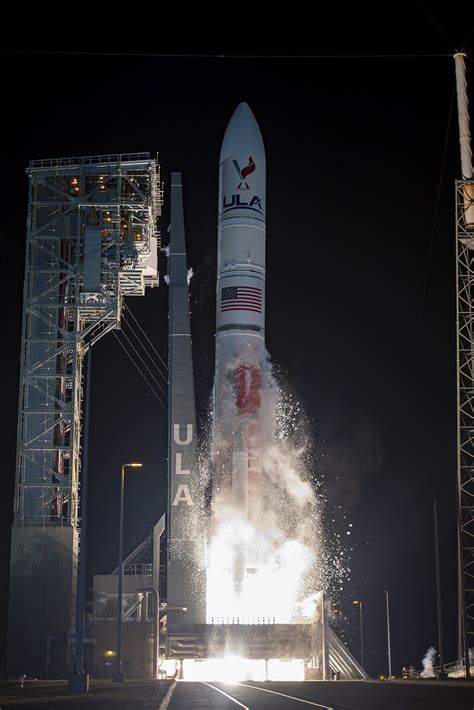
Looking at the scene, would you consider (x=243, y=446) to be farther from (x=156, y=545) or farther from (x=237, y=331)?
(x=156, y=545)

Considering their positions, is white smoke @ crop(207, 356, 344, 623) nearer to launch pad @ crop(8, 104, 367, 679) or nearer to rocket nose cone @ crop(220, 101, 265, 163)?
launch pad @ crop(8, 104, 367, 679)

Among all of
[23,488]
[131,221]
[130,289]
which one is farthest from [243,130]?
[23,488]

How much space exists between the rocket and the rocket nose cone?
65 millimetres

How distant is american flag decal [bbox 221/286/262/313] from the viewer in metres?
68.4

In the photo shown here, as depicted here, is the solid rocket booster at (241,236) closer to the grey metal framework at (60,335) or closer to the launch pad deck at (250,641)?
the grey metal framework at (60,335)

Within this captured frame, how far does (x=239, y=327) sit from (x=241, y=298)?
181cm

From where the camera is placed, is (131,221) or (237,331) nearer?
(237,331)

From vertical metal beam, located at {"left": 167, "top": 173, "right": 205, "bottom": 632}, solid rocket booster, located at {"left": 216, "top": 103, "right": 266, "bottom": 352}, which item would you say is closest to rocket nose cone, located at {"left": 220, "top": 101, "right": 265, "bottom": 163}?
solid rocket booster, located at {"left": 216, "top": 103, "right": 266, "bottom": 352}

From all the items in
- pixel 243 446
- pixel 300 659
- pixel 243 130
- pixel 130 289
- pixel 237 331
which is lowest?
pixel 300 659

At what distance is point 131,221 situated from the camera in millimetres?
74562

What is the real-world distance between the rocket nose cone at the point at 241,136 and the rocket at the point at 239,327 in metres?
0.07

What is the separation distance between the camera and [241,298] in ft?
224

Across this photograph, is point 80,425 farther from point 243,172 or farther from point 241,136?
point 241,136

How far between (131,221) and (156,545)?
80.4 ft
